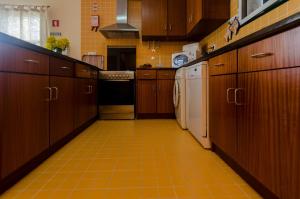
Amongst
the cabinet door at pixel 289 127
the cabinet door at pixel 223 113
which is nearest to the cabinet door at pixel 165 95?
the cabinet door at pixel 223 113

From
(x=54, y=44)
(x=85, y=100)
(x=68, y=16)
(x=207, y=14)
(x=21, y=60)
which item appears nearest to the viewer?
(x=21, y=60)

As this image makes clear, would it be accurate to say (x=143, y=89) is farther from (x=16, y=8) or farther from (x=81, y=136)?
(x=16, y=8)

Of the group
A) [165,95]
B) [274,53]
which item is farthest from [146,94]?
[274,53]

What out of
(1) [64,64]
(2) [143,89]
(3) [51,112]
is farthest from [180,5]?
(3) [51,112]

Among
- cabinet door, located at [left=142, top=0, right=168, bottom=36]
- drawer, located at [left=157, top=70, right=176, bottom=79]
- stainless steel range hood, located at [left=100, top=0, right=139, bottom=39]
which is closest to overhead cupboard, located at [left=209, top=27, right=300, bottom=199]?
drawer, located at [left=157, top=70, right=176, bottom=79]

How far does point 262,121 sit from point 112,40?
159 inches

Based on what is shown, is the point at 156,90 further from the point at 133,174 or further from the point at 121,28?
the point at 133,174

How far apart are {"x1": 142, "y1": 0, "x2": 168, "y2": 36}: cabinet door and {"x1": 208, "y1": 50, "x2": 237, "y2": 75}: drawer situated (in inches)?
93.5

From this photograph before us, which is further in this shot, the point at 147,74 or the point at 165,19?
the point at 165,19

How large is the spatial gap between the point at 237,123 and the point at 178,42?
3.50m

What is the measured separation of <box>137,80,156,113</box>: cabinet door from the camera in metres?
4.32

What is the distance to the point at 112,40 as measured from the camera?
15.9 ft

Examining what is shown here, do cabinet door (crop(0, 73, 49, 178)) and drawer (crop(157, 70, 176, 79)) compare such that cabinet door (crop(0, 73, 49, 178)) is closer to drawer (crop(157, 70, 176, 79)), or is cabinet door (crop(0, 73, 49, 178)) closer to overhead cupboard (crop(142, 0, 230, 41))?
drawer (crop(157, 70, 176, 79))

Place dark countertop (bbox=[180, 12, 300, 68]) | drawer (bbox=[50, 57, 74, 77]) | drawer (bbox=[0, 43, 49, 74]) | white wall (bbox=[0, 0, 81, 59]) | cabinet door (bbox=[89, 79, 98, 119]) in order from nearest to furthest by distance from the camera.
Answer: dark countertop (bbox=[180, 12, 300, 68]) → drawer (bbox=[0, 43, 49, 74]) → drawer (bbox=[50, 57, 74, 77]) → cabinet door (bbox=[89, 79, 98, 119]) → white wall (bbox=[0, 0, 81, 59])
